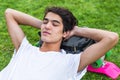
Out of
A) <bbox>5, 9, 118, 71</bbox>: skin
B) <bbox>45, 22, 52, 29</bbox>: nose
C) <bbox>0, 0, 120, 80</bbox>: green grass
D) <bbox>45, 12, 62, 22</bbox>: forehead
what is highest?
<bbox>45, 12, 62, 22</bbox>: forehead

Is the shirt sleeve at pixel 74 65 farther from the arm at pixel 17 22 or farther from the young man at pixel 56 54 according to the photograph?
the arm at pixel 17 22

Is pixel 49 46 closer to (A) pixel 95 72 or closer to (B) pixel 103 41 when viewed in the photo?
(B) pixel 103 41

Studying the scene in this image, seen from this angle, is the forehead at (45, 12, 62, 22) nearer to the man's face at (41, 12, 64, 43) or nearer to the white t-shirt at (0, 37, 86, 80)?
the man's face at (41, 12, 64, 43)

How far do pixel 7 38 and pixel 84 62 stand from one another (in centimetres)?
250

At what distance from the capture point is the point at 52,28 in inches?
138

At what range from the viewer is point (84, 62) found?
3430mm

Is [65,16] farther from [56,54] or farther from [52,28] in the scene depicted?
[56,54]

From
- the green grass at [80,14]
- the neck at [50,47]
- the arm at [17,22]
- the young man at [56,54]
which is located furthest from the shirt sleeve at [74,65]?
the green grass at [80,14]

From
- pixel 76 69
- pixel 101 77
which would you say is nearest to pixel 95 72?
pixel 101 77

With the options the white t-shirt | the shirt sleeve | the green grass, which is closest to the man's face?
the white t-shirt

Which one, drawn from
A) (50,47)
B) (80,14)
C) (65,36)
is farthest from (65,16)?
(80,14)

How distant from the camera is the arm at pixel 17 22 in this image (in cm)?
378

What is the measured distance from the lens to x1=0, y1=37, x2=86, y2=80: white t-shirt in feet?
11.1

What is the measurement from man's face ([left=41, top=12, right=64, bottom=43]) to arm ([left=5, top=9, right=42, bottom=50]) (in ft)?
0.98
